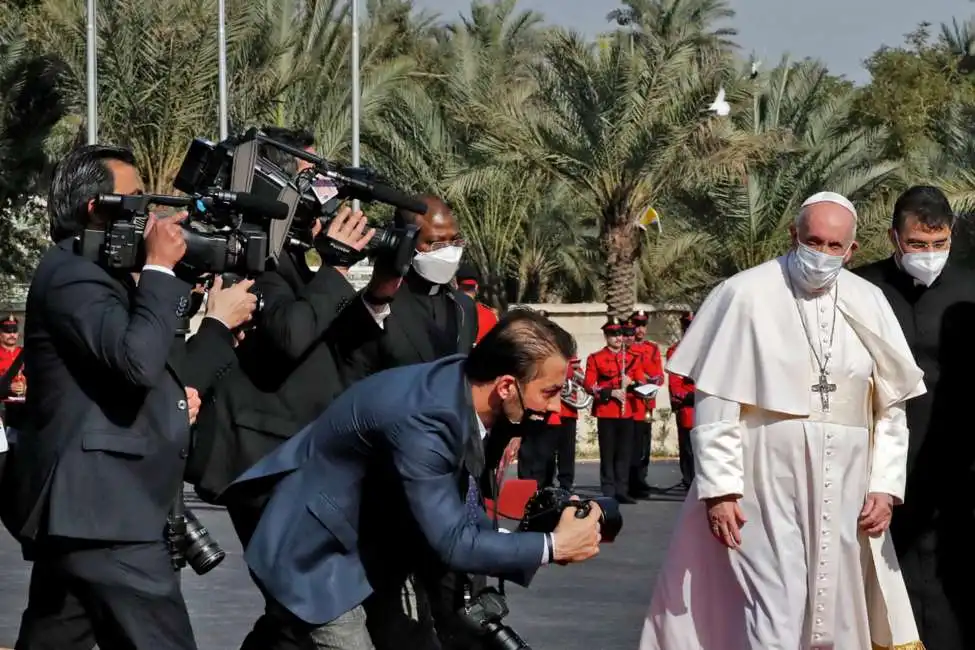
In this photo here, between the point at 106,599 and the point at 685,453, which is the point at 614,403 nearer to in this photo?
the point at 685,453

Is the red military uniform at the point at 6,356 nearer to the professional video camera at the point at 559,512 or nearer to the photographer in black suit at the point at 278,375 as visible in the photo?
the photographer in black suit at the point at 278,375

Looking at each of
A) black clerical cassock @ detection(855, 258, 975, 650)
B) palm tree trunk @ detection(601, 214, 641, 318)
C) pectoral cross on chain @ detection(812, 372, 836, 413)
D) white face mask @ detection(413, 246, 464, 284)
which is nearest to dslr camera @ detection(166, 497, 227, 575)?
white face mask @ detection(413, 246, 464, 284)

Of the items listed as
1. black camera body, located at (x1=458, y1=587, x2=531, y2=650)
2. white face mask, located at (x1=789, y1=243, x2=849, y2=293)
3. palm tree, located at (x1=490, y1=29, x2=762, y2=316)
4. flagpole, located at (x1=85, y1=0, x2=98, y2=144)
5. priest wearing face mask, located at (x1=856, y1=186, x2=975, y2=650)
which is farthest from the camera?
palm tree, located at (x1=490, y1=29, x2=762, y2=316)

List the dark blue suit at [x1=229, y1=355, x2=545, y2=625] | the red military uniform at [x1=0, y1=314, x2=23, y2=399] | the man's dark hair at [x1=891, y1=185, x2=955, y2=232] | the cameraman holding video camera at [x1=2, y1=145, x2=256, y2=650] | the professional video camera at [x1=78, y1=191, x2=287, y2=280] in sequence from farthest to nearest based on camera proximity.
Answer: the red military uniform at [x1=0, y1=314, x2=23, y2=399], the man's dark hair at [x1=891, y1=185, x2=955, y2=232], the professional video camera at [x1=78, y1=191, x2=287, y2=280], the cameraman holding video camera at [x1=2, y1=145, x2=256, y2=650], the dark blue suit at [x1=229, y1=355, x2=545, y2=625]

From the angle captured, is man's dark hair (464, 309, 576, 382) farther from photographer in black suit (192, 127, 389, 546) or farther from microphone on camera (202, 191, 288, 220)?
photographer in black suit (192, 127, 389, 546)

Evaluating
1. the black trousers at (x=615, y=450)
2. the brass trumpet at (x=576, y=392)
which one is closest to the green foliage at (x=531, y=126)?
the brass trumpet at (x=576, y=392)

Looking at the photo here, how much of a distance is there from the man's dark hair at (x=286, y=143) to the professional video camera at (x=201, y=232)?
0.48 meters

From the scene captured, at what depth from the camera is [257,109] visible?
30.8 m

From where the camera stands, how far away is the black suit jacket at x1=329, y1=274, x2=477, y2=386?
6.43 meters

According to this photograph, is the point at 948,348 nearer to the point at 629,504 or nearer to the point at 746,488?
the point at 746,488

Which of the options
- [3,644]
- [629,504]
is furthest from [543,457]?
[3,644]

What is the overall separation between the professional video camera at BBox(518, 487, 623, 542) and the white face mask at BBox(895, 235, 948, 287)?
2510mm

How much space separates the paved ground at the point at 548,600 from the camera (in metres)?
8.90

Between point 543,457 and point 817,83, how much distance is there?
55.4 feet
